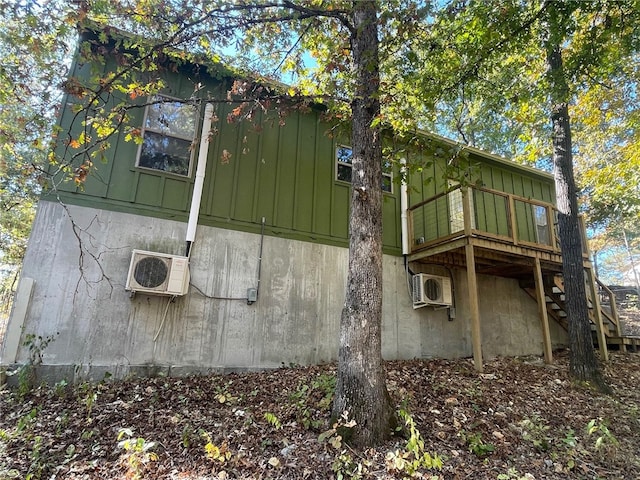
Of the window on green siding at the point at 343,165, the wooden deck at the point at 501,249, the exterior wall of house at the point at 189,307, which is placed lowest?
the exterior wall of house at the point at 189,307

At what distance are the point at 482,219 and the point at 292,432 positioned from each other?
7.35m

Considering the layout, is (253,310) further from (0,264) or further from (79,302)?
(0,264)

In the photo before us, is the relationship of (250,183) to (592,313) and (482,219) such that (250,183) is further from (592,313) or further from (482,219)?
(592,313)

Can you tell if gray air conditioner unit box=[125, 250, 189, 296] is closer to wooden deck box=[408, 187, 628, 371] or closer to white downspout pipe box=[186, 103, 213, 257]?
white downspout pipe box=[186, 103, 213, 257]

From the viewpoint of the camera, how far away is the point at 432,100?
5066 millimetres

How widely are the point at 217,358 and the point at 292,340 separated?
4.10 ft

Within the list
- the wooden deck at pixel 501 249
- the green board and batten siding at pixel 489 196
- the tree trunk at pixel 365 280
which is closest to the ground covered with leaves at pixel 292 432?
the tree trunk at pixel 365 280

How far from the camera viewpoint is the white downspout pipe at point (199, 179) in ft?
18.7

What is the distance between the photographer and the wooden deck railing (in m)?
6.95

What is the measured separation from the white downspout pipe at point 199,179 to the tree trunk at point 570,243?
17.7 feet

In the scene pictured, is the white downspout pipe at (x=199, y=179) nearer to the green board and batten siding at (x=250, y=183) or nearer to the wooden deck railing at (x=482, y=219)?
the green board and batten siding at (x=250, y=183)

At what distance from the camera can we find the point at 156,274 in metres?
→ 5.23

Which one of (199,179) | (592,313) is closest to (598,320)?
(592,313)

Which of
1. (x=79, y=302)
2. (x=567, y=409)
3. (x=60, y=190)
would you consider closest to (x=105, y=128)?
(x=60, y=190)
